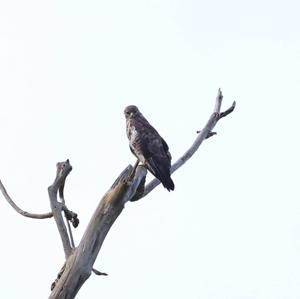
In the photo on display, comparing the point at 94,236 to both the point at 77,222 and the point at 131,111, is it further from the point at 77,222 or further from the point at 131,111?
the point at 131,111

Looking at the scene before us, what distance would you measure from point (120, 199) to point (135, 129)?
4874mm

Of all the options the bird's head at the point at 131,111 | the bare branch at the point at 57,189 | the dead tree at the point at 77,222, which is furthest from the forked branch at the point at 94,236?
the bird's head at the point at 131,111

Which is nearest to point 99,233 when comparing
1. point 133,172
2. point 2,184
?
point 133,172

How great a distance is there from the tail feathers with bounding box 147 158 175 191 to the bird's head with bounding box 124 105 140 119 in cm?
262

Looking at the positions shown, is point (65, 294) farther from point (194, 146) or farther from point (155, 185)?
point (194, 146)

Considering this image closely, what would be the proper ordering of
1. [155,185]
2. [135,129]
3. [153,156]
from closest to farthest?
[155,185]
[153,156]
[135,129]

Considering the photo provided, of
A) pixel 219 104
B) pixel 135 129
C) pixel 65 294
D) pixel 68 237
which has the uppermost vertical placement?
pixel 135 129

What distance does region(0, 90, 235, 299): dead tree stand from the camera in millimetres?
7312

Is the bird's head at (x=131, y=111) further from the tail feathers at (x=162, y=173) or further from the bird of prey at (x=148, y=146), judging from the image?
the tail feathers at (x=162, y=173)

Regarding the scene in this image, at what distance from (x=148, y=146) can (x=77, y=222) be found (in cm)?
386

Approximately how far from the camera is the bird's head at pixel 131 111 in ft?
43.7

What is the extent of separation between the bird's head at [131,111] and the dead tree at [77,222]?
4.76 meters

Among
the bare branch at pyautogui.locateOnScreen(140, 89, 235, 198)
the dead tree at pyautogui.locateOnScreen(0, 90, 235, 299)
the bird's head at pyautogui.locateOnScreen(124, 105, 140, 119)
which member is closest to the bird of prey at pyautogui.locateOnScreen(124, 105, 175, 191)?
the bird's head at pyautogui.locateOnScreen(124, 105, 140, 119)

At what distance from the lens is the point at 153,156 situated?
11.2m
